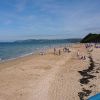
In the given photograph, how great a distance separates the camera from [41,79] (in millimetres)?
14883

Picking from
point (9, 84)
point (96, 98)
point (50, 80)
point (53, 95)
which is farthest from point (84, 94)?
→ point (9, 84)

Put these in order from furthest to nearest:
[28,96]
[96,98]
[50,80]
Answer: [50,80] < [28,96] < [96,98]

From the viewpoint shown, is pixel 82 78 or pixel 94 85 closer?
pixel 94 85

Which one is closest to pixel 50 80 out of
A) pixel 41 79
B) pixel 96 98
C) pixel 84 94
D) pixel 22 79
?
pixel 41 79

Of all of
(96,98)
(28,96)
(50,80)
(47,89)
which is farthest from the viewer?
(50,80)

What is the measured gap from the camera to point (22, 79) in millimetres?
14898

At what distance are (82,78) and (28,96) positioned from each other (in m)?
5.41

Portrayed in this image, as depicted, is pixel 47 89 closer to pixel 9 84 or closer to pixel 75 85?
pixel 75 85

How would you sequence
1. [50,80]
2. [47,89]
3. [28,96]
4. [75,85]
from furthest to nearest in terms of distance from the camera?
[50,80], [75,85], [47,89], [28,96]

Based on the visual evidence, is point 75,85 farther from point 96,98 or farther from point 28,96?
point 96,98

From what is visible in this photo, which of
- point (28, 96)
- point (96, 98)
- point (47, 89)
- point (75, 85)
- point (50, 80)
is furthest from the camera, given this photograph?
point (50, 80)

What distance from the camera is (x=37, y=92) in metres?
11.6

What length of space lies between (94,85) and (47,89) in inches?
116

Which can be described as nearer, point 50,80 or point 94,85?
point 94,85
